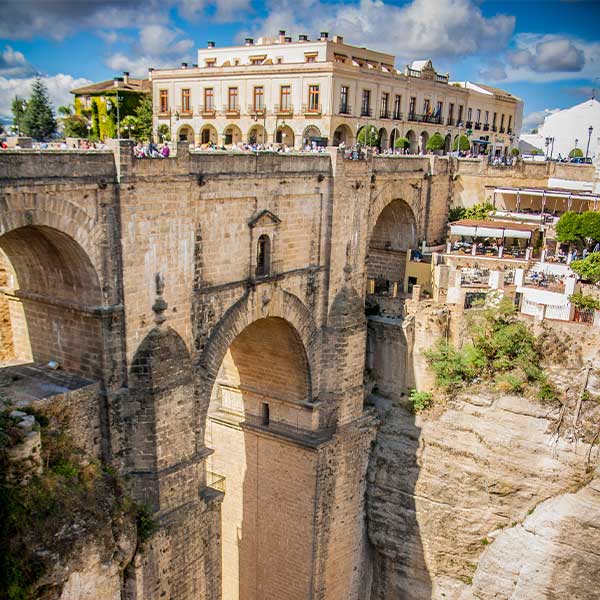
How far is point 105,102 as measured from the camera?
41.5 meters

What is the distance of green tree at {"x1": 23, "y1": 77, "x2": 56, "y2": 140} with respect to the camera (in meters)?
41.4

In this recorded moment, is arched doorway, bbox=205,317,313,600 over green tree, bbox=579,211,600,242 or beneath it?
beneath

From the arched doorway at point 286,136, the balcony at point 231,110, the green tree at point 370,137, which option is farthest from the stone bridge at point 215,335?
the balcony at point 231,110

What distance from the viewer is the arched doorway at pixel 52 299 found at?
13648mm

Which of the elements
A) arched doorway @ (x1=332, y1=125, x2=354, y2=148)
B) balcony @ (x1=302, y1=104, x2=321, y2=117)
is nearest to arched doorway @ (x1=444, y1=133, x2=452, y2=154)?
arched doorway @ (x1=332, y1=125, x2=354, y2=148)

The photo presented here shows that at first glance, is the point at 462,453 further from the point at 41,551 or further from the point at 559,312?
the point at 41,551

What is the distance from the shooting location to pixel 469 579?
21.2m

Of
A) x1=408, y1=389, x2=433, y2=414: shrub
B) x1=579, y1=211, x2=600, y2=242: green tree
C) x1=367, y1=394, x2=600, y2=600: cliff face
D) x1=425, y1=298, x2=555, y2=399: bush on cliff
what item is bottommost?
x1=367, y1=394, x2=600, y2=600: cliff face

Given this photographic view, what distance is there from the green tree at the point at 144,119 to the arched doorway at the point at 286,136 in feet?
24.3

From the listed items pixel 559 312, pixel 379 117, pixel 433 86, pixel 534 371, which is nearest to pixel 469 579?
pixel 534 371

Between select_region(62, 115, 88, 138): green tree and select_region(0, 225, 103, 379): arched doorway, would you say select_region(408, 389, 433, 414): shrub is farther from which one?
select_region(62, 115, 88, 138): green tree

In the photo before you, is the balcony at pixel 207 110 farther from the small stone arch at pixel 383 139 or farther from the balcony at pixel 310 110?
the small stone arch at pixel 383 139

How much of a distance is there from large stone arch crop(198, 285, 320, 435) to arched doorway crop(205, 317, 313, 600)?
0.96ft

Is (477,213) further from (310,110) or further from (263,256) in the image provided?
(263,256)
